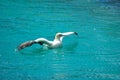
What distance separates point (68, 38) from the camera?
18.0 metres

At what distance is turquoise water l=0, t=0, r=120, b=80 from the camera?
1369 centimetres

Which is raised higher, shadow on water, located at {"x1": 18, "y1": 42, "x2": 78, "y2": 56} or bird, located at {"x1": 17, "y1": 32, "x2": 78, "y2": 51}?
bird, located at {"x1": 17, "y1": 32, "x2": 78, "y2": 51}

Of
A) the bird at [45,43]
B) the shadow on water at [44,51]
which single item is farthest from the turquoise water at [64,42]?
the bird at [45,43]

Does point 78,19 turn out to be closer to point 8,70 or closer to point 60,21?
point 60,21

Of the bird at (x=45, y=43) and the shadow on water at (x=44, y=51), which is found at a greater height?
the bird at (x=45, y=43)

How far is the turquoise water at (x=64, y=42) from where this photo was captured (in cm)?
1369

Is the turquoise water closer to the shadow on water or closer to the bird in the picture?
the shadow on water

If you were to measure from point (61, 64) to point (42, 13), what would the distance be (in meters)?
9.58

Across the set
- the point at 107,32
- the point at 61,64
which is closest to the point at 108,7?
the point at 107,32

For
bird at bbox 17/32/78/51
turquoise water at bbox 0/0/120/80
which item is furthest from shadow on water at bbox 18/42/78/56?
bird at bbox 17/32/78/51

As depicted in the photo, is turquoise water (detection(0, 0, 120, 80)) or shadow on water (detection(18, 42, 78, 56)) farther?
shadow on water (detection(18, 42, 78, 56))

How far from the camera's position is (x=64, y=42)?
17.2m

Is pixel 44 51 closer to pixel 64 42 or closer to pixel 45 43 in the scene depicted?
pixel 45 43

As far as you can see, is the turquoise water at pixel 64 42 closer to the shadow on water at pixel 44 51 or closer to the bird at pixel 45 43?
the shadow on water at pixel 44 51
